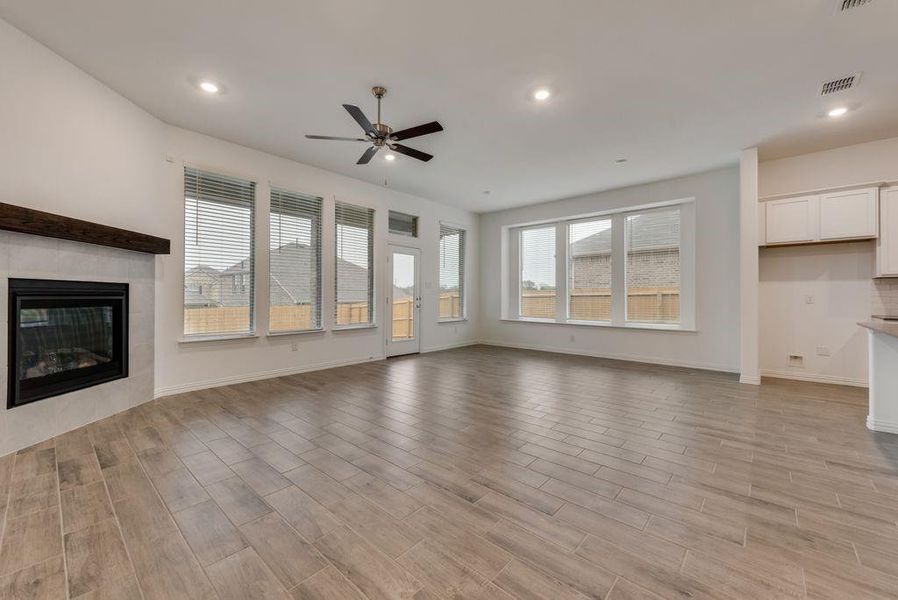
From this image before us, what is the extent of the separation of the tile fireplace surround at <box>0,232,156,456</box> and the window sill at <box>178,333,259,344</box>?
34 cm

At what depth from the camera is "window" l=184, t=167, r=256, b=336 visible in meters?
4.37

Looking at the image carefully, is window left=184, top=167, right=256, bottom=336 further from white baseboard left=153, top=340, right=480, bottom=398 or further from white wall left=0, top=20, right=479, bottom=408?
white baseboard left=153, top=340, right=480, bottom=398

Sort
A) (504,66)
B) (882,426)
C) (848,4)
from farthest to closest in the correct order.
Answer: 1. (882,426)
2. (504,66)
3. (848,4)

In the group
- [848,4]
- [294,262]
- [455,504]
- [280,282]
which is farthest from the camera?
[294,262]

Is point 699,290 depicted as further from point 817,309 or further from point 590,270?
point 590,270

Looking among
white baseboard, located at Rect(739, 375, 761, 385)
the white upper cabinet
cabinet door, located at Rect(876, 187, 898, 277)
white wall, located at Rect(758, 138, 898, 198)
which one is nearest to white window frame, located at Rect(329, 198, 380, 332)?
white baseboard, located at Rect(739, 375, 761, 385)

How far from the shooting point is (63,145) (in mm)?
3123

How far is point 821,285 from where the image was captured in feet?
15.9

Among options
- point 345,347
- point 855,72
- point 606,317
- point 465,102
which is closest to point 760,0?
point 855,72

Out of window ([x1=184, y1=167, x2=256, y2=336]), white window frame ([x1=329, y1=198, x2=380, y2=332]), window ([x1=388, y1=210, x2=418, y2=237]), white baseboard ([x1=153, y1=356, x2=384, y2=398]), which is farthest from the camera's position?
window ([x1=388, y1=210, x2=418, y2=237])

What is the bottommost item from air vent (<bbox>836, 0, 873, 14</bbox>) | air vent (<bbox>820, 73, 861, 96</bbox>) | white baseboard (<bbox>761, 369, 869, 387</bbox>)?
white baseboard (<bbox>761, 369, 869, 387</bbox>)

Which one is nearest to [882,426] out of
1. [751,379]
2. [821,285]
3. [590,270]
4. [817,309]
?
[751,379]

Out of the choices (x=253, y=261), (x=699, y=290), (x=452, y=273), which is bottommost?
(x=699, y=290)

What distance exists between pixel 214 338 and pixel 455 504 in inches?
152
